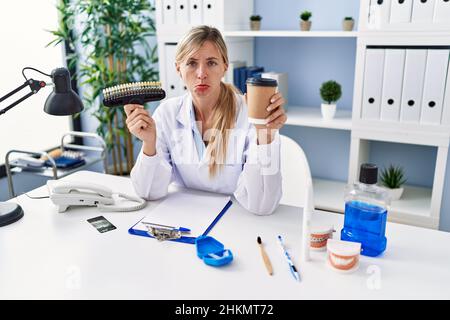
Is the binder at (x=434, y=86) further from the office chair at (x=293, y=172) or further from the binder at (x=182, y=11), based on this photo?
the binder at (x=182, y=11)

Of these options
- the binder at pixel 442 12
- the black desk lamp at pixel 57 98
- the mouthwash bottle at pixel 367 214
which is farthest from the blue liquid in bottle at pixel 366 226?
the binder at pixel 442 12

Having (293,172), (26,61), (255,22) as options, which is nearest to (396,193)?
(293,172)

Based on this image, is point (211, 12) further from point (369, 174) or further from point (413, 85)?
point (369, 174)

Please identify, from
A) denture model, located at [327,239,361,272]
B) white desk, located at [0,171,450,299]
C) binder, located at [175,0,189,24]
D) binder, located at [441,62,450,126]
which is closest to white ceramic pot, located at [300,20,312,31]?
binder, located at [175,0,189,24]

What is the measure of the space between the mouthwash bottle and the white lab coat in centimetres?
27

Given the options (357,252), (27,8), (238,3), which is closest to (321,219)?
(357,252)

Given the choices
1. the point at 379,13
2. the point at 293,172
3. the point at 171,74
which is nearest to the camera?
the point at 293,172

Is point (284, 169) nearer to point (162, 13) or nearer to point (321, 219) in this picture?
point (321, 219)

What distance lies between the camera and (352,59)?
8.38 feet

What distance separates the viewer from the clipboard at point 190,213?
4.09 feet

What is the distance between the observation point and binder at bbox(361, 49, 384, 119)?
215cm

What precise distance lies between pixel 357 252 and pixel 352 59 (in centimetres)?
178

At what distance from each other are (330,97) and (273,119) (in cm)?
132

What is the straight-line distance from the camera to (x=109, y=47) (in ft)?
9.48
